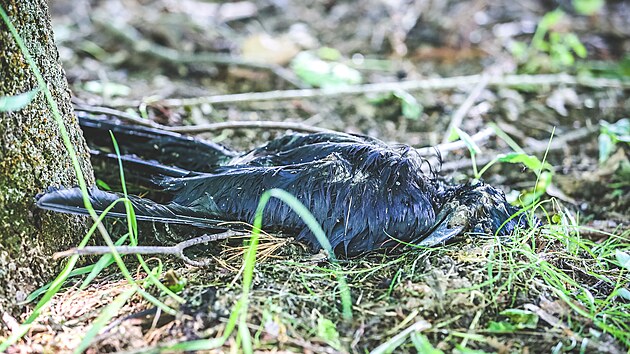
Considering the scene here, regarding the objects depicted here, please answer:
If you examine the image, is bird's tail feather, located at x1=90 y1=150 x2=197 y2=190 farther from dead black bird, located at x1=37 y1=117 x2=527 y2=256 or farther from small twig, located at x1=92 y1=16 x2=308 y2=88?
small twig, located at x1=92 y1=16 x2=308 y2=88

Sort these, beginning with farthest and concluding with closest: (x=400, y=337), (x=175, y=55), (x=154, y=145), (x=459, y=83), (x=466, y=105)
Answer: (x=175, y=55)
(x=459, y=83)
(x=466, y=105)
(x=154, y=145)
(x=400, y=337)

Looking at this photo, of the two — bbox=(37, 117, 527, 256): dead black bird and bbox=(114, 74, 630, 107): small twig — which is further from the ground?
bbox=(37, 117, 527, 256): dead black bird

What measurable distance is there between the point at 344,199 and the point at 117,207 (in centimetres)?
65

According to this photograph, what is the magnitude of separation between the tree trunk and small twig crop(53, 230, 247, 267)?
9 cm


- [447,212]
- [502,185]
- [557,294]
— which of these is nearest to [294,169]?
[447,212]

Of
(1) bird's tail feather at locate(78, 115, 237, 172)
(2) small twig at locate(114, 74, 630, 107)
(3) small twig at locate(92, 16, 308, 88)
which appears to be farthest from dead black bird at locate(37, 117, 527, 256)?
(3) small twig at locate(92, 16, 308, 88)

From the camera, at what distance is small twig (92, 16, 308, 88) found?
4.08 metres

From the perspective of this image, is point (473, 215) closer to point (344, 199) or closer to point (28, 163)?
point (344, 199)

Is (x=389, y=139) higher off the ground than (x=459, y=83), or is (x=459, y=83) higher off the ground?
(x=459, y=83)

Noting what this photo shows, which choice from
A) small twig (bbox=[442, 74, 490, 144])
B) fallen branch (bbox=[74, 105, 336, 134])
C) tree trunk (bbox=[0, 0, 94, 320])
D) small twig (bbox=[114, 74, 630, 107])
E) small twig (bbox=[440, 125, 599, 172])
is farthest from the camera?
small twig (bbox=[114, 74, 630, 107])

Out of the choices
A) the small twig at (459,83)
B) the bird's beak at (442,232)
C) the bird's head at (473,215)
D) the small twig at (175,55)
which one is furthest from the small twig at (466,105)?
the bird's beak at (442,232)

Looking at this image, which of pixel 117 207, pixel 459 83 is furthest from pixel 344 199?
pixel 459 83

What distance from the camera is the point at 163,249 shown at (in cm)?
164

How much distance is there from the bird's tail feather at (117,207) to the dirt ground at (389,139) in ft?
0.30
